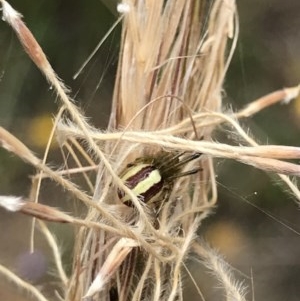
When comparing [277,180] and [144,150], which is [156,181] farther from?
[277,180]

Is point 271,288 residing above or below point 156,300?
below

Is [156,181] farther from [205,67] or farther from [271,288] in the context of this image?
[271,288]

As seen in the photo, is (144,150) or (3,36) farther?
(3,36)

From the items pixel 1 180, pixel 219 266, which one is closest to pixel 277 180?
pixel 219 266

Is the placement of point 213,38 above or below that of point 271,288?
above

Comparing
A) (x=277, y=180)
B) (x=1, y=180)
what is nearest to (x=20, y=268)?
(x=1, y=180)

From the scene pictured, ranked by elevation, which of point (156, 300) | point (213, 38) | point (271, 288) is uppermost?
point (213, 38)
